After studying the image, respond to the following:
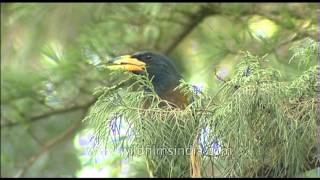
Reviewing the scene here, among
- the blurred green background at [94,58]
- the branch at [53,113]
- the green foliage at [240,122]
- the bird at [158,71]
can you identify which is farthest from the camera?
the branch at [53,113]

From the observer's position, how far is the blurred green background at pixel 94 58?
343 cm

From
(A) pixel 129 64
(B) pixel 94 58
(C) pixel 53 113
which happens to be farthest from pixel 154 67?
(C) pixel 53 113

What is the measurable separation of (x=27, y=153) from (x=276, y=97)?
100 inches

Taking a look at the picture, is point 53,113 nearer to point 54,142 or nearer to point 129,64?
point 54,142

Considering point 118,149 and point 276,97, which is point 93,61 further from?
point 276,97

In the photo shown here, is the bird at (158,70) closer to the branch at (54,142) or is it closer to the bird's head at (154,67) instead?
the bird's head at (154,67)

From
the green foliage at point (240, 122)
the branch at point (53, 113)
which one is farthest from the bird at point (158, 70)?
the branch at point (53, 113)

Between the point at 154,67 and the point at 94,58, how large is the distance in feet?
3.63

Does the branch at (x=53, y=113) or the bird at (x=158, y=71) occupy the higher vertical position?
the branch at (x=53, y=113)

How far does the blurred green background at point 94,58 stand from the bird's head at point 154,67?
0.79 metres

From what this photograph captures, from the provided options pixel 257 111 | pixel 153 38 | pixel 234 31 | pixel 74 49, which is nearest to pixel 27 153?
pixel 74 49

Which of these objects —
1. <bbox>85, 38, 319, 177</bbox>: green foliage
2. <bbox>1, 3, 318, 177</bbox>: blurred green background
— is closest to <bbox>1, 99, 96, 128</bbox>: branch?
<bbox>1, 3, 318, 177</bbox>: blurred green background

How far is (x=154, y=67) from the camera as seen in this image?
246 cm

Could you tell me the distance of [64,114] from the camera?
3.87 meters
